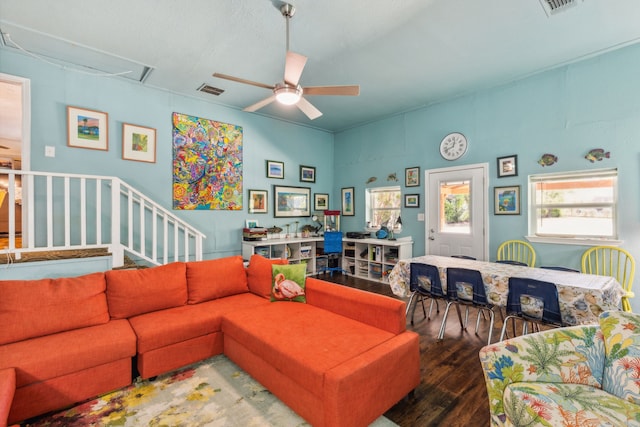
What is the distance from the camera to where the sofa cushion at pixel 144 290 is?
2391 millimetres

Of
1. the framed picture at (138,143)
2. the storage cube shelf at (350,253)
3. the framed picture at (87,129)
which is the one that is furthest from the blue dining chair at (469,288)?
the framed picture at (87,129)

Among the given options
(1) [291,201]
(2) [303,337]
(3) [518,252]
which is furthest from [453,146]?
(2) [303,337]

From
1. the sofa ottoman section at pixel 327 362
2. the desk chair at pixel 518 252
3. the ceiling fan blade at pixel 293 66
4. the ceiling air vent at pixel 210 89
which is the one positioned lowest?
the sofa ottoman section at pixel 327 362

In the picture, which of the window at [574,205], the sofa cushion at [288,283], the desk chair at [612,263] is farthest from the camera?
the window at [574,205]

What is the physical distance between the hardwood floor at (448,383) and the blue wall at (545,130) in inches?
72.3

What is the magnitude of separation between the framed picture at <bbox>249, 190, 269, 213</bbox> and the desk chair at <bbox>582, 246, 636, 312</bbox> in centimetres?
466

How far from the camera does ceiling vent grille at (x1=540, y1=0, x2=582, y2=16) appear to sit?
248 cm

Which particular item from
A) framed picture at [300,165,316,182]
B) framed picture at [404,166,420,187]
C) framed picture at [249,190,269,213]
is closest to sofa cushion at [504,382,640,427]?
framed picture at [404,166,420,187]

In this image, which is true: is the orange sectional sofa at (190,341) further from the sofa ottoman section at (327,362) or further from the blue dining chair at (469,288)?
the blue dining chair at (469,288)

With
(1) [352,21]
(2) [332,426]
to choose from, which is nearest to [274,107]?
(1) [352,21]

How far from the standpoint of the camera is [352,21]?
2.72 meters

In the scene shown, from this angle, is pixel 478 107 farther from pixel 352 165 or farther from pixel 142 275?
pixel 142 275

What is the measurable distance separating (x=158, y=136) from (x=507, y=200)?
5110mm

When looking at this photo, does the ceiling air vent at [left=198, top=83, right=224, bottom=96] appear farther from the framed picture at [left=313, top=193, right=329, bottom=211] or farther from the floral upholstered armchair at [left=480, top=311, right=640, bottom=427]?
the floral upholstered armchair at [left=480, top=311, right=640, bottom=427]
